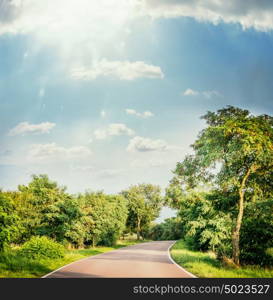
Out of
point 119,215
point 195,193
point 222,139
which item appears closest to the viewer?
point 222,139

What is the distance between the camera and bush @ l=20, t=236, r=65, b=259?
53.1ft

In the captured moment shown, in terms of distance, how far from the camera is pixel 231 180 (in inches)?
551

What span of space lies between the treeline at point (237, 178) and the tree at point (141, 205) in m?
54.1

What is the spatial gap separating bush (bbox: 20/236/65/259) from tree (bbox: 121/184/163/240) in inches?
2113

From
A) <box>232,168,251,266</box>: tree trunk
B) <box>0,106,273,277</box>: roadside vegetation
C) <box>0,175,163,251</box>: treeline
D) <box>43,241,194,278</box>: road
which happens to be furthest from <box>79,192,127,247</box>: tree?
<box>232,168,251,266</box>: tree trunk

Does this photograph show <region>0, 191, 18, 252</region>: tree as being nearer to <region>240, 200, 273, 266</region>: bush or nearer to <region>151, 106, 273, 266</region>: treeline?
<region>151, 106, 273, 266</region>: treeline

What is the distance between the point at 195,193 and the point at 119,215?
32.4m

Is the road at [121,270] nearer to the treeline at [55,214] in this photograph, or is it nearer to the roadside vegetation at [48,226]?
the roadside vegetation at [48,226]

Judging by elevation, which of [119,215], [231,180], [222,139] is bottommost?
[119,215]

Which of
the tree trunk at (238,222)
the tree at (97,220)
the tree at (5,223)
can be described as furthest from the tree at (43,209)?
the tree trunk at (238,222)

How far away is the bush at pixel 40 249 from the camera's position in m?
16.2
